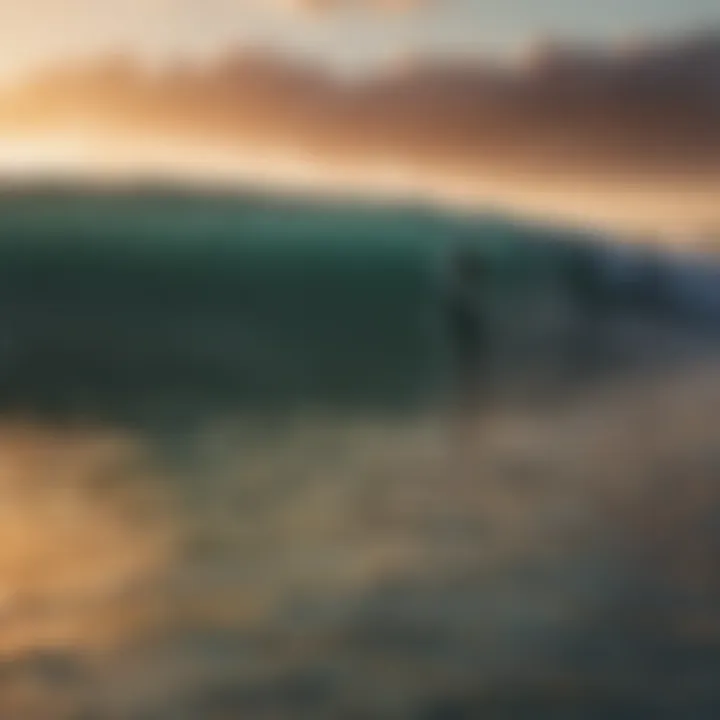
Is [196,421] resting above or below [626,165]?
below

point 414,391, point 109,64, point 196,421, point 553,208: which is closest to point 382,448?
point 414,391

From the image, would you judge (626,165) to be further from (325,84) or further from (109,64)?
(109,64)

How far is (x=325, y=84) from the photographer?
1.14 m

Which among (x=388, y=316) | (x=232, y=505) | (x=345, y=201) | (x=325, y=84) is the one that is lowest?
(x=232, y=505)

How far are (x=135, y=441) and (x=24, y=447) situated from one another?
0.10 meters

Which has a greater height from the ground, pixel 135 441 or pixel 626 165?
pixel 626 165

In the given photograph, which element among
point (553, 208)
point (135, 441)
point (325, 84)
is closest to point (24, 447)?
point (135, 441)

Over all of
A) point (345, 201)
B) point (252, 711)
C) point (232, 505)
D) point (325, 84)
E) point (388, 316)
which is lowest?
point (252, 711)

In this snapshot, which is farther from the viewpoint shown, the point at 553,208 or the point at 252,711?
the point at 553,208

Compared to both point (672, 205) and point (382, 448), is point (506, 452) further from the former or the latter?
point (672, 205)

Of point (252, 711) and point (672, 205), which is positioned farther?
point (672, 205)

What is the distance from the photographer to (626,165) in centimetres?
117

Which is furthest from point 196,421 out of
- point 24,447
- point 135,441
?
point 24,447

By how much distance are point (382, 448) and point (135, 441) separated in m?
0.23
